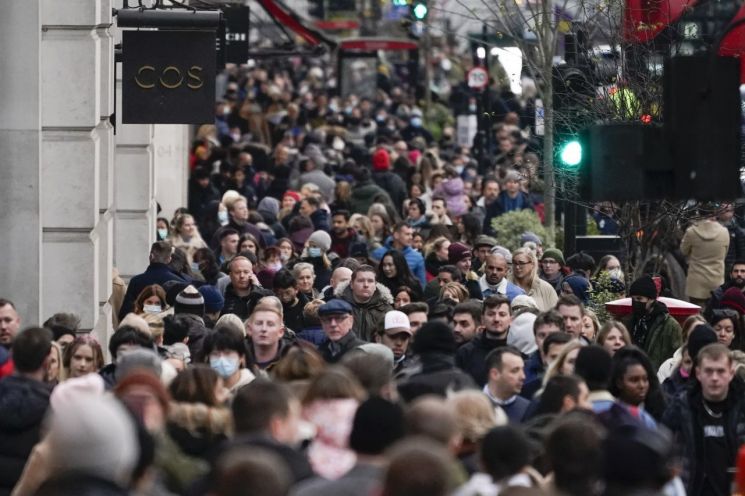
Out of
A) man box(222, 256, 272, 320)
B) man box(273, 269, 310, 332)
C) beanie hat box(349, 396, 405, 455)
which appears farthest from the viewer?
man box(222, 256, 272, 320)

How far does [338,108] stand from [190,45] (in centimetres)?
3205

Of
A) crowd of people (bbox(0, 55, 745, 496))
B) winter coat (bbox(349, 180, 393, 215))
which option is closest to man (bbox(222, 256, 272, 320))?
crowd of people (bbox(0, 55, 745, 496))

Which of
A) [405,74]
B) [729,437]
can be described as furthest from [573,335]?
[405,74]

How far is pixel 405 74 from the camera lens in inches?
2320

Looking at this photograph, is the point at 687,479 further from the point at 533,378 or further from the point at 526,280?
the point at 526,280

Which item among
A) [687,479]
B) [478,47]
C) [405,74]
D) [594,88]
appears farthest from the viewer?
[405,74]

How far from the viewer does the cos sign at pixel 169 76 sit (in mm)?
16031

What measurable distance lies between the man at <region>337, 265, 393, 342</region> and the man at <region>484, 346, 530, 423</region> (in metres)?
4.60

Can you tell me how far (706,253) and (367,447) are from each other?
1426cm

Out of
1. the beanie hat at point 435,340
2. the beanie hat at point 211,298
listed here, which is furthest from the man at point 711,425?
the beanie hat at point 211,298

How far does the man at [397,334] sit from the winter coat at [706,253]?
332 inches

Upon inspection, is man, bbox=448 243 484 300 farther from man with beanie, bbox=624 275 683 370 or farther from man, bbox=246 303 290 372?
man, bbox=246 303 290 372

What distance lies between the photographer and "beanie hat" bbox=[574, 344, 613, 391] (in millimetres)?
10617

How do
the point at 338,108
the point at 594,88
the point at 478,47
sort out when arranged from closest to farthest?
the point at 594,88 → the point at 478,47 → the point at 338,108
